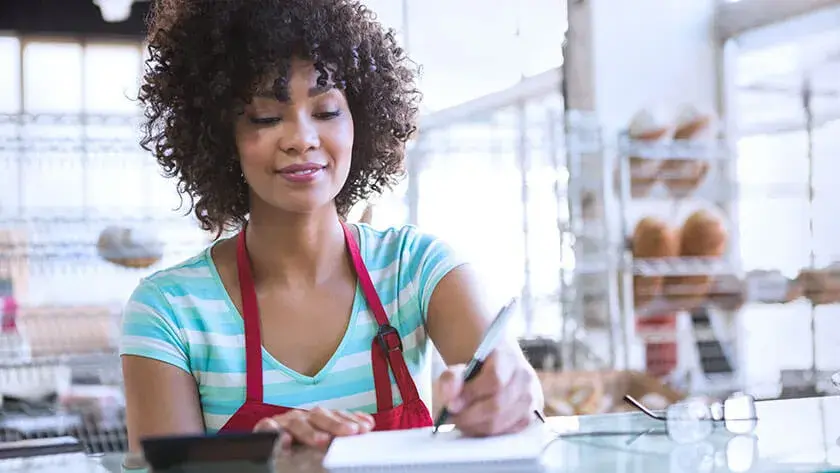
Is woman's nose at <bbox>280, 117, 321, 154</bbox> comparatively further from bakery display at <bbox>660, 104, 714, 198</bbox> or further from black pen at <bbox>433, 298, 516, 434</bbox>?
bakery display at <bbox>660, 104, 714, 198</bbox>

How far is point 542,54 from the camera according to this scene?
2480 millimetres

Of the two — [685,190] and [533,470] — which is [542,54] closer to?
[685,190]

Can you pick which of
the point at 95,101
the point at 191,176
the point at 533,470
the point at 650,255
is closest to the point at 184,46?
the point at 191,176

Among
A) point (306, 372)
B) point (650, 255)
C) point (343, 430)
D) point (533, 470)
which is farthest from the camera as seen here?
point (650, 255)

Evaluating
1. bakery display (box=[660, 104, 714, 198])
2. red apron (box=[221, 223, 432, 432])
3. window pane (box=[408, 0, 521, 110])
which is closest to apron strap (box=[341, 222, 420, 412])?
red apron (box=[221, 223, 432, 432])

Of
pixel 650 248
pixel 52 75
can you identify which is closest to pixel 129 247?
Result: pixel 650 248

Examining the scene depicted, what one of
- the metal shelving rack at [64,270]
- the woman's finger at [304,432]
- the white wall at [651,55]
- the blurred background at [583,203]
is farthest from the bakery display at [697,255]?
the woman's finger at [304,432]

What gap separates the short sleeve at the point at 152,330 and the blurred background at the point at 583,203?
845 mm

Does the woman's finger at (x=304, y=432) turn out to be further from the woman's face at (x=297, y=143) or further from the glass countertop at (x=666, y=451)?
the woman's face at (x=297, y=143)

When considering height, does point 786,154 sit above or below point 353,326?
above

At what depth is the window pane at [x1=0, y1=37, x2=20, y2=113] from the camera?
301 centimetres

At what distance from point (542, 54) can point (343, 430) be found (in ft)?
6.28

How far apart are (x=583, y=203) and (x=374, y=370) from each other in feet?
4.32

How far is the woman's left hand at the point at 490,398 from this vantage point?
2.23ft
